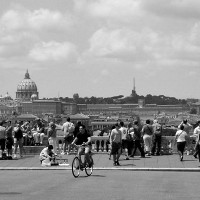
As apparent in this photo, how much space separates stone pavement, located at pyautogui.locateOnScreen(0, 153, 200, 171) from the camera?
64.7 ft

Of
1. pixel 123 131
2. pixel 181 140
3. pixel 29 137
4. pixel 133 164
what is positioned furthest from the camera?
pixel 29 137

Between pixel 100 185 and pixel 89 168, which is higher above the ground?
Result: pixel 89 168

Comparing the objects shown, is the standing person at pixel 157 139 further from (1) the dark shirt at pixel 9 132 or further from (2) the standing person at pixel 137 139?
(1) the dark shirt at pixel 9 132

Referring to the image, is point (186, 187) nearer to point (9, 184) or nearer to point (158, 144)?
point (9, 184)

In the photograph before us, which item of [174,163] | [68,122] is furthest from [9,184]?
[68,122]

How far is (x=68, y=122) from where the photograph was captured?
24.3m

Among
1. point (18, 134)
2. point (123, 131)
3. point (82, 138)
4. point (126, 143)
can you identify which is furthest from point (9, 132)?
A: point (82, 138)

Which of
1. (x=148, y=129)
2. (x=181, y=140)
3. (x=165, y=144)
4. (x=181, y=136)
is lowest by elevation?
(x=165, y=144)

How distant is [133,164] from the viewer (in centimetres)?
2095

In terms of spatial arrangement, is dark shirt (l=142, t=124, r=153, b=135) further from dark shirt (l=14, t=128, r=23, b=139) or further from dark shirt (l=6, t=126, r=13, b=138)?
dark shirt (l=6, t=126, r=13, b=138)

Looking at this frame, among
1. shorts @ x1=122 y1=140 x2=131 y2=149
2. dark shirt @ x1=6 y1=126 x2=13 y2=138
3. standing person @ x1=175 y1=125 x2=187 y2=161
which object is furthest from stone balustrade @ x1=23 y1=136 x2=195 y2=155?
dark shirt @ x1=6 y1=126 x2=13 y2=138

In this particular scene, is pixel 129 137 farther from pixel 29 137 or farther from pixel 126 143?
pixel 29 137

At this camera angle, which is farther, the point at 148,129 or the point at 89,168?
the point at 148,129

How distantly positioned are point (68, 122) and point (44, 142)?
6.78 ft
